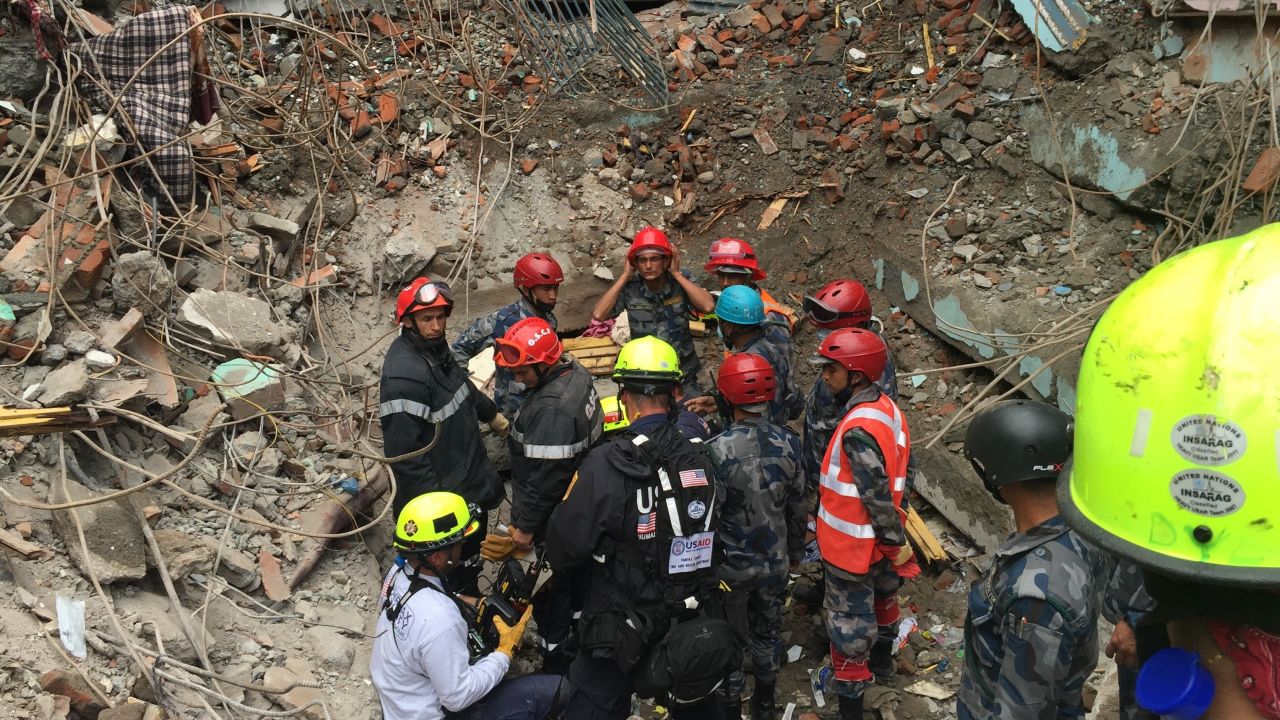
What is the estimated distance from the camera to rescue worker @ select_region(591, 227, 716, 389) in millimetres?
6555

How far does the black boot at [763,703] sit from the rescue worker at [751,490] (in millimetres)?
250

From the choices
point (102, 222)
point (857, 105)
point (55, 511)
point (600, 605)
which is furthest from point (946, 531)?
point (102, 222)

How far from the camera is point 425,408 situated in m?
5.13

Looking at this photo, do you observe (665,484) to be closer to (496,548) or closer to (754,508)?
(754,508)

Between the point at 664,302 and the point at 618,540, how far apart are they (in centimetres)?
292

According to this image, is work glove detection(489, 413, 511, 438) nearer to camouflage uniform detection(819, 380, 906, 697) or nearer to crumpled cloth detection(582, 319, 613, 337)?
crumpled cloth detection(582, 319, 613, 337)

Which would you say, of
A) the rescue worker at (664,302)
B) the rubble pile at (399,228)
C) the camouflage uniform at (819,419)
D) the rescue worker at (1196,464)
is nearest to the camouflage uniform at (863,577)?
the camouflage uniform at (819,419)

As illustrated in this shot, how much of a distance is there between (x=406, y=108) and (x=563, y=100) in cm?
156

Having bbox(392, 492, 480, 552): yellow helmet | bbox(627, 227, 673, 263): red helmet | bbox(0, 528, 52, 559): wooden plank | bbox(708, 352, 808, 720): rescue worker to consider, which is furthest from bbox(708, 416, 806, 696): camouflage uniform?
bbox(0, 528, 52, 559): wooden plank

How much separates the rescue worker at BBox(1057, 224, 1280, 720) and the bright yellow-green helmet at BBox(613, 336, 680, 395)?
104 inches

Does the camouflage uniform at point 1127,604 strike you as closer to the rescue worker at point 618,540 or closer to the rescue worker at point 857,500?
the rescue worker at point 857,500

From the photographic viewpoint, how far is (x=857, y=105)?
8.90m

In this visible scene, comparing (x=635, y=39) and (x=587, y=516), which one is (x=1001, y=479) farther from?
(x=635, y=39)

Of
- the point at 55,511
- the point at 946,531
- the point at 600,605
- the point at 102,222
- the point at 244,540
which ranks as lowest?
the point at 946,531
